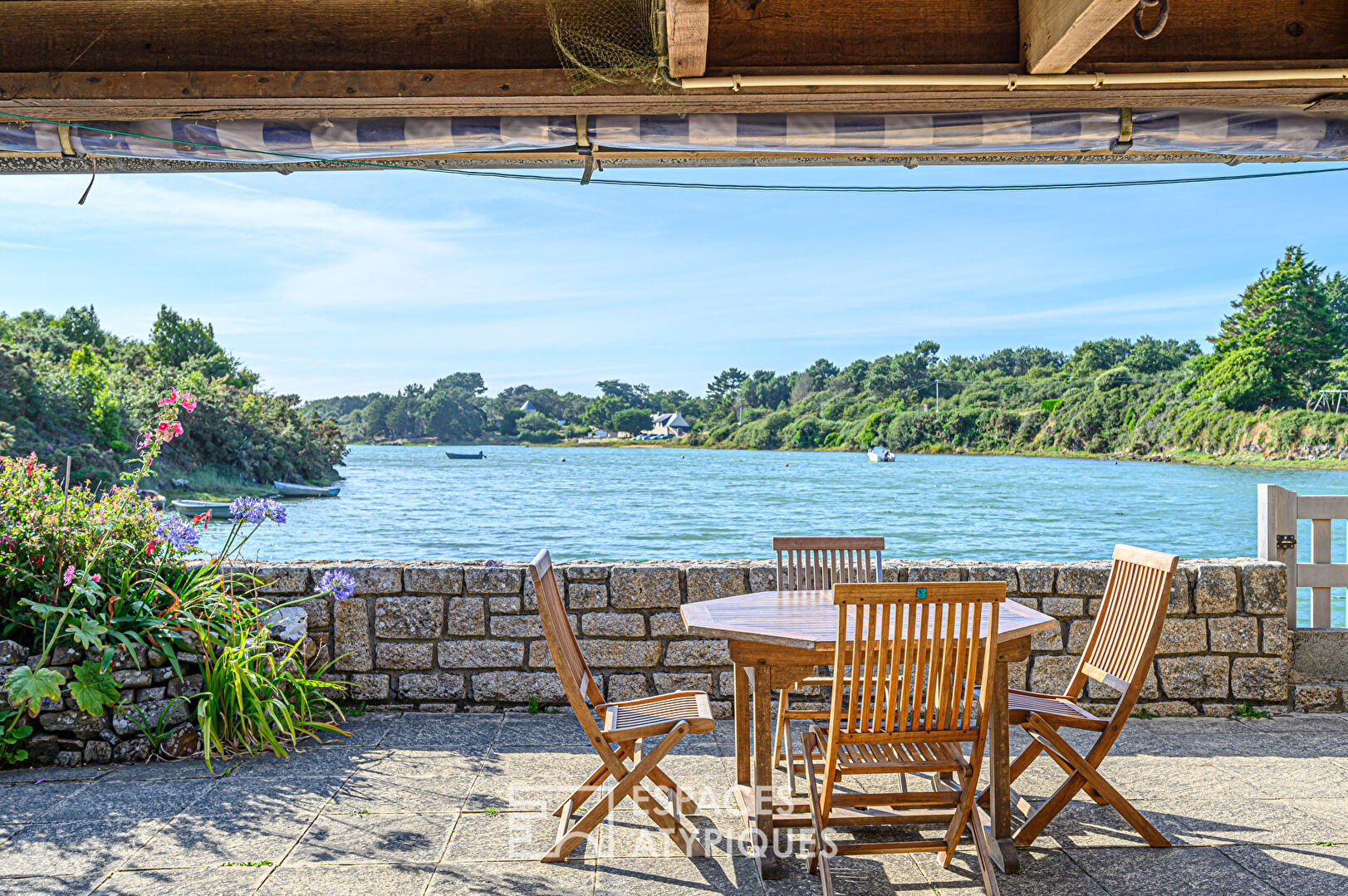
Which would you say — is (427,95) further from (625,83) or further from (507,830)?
(507,830)

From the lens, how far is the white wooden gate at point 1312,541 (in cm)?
432

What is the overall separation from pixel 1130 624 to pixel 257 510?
3532 millimetres

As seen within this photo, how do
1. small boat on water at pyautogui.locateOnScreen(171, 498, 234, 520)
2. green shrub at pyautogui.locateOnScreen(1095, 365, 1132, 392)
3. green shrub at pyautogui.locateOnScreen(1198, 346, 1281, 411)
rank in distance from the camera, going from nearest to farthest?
small boat on water at pyautogui.locateOnScreen(171, 498, 234, 520), green shrub at pyautogui.locateOnScreen(1198, 346, 1281, 411), green shrub at pyautogui.locateOnScreen(1095, 365, 1132, 392)

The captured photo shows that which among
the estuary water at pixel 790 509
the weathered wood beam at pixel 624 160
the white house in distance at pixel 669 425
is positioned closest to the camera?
the weathered wood beam at pixel 624 160

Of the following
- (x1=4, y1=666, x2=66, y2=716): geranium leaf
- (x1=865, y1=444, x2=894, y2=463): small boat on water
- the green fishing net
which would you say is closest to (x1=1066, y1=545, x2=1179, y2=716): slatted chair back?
the green fishing net

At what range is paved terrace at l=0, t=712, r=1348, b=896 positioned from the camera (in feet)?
8.23

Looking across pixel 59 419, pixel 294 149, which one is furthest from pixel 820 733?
pixel 59 419

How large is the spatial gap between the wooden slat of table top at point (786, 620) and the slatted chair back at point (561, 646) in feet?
1.33

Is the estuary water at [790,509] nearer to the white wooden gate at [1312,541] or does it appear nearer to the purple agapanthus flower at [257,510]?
the white wooden gate at [1312,541]

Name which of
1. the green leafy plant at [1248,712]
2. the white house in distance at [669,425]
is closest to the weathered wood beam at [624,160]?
the green leafy plant at [1248,712]

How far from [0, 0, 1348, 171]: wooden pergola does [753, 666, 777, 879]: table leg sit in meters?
1.89

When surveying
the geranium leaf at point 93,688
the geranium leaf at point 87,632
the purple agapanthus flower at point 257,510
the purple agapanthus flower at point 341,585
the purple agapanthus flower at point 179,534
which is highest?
the purple agapanthus flower at point 257,510

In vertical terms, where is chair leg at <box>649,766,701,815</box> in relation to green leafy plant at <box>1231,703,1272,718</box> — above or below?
above

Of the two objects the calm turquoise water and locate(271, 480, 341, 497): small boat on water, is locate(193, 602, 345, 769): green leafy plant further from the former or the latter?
locate(271, 480, 341, 497): small boat on water
